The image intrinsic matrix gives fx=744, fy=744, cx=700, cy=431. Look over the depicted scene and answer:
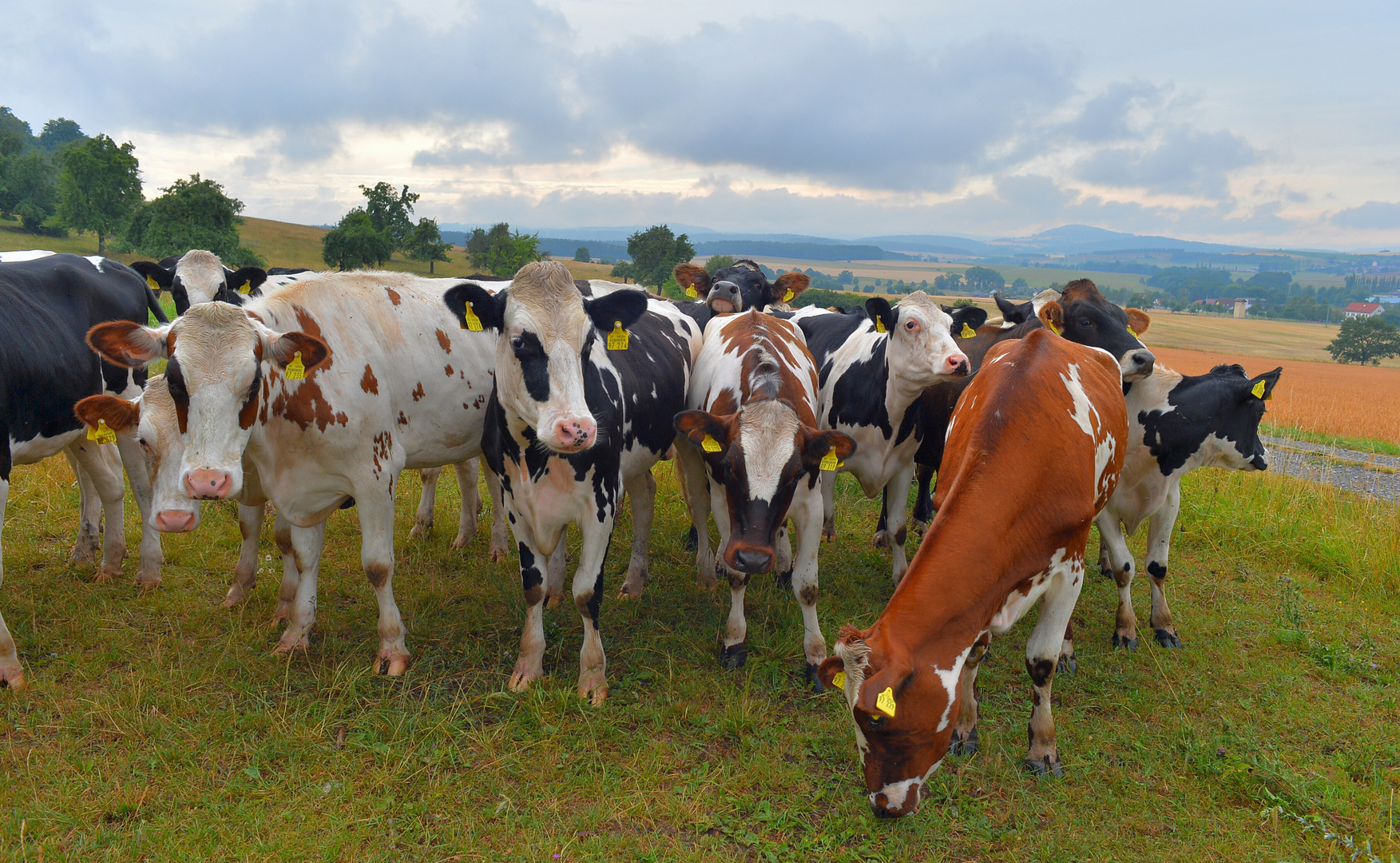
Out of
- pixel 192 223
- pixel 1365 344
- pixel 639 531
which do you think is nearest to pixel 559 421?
pixel 639 531

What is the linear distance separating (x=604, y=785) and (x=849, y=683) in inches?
64.1

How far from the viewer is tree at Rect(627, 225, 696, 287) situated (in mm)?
58812

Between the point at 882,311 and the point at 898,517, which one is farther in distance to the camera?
the point at 898,517

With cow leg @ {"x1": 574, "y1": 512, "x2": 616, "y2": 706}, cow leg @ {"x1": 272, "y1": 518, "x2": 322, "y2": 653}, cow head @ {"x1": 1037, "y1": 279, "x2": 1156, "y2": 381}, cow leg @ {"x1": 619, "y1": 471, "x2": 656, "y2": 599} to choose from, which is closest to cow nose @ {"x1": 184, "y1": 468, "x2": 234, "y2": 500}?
cow leg @ {"x1": 272, "y1": 518, "x2": 322, "y2": 653}

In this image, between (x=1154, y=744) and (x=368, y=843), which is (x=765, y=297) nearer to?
(x=1154, y=744)

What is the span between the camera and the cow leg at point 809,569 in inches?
206

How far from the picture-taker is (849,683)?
11.7ft

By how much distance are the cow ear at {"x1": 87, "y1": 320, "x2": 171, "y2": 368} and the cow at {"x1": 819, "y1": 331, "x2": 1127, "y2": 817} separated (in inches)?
174

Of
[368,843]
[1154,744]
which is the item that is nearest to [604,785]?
[368,843]

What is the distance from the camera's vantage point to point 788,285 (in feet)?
33.6

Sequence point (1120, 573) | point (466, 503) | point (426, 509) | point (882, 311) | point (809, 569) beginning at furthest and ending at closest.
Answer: point (426, 509)
point (466, 503)
point (882, 311)
point (1120, 573)
point (809, 569)

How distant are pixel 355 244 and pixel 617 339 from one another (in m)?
55.5

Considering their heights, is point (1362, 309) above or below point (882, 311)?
above

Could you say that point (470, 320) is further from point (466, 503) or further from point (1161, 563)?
point (1161, 563)
